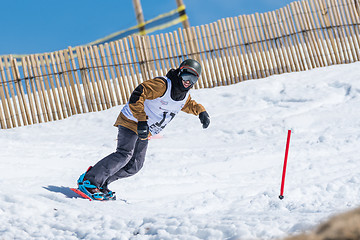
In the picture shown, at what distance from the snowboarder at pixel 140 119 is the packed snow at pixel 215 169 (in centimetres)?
29

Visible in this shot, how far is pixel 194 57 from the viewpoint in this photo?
10547 mm

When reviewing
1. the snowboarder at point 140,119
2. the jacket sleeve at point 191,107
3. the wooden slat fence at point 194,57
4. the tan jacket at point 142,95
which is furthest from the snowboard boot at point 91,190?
the wooden slat fence at point 194,57

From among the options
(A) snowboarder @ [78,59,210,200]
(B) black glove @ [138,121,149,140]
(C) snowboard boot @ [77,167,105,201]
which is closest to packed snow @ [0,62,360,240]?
(C) snowboard boot @ [77,167,105,201]

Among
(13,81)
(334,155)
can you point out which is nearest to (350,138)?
(334,155)

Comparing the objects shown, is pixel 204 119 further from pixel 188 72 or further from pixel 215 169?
pixel 215 169

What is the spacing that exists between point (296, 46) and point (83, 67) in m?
5.31

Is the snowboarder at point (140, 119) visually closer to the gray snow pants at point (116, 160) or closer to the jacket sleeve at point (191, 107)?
the gray snow pants at point (116, 160)

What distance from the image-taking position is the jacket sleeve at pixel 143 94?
4098 millimetres

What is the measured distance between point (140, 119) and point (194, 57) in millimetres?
6683

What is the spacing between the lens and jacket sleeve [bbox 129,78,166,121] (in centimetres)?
410

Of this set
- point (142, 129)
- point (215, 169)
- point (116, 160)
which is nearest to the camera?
point (142, 129)

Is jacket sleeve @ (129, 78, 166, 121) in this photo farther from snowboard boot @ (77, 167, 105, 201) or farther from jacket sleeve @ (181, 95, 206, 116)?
snowboard boot @ (77, 167, 105, 201)

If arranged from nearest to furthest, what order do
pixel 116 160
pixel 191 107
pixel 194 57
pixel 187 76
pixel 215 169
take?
pixel 187 76 → pixel 116 160 → pixel 191 107 → pixel 215 169 → pixel 194 57

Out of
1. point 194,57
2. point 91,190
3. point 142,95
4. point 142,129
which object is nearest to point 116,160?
point 91,190
